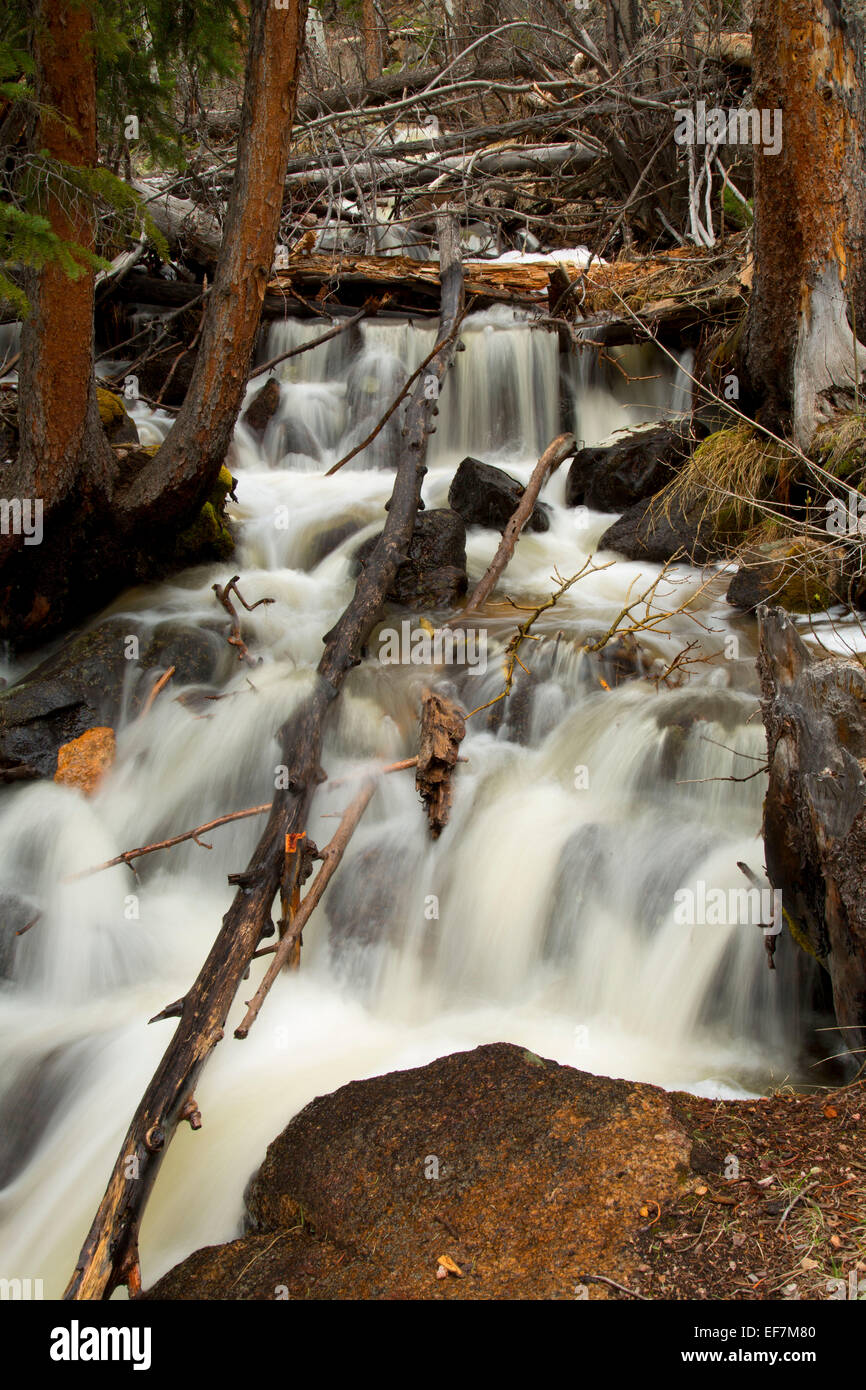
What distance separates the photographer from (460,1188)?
2783mm

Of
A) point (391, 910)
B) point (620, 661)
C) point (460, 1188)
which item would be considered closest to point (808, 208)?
point (620, 661)

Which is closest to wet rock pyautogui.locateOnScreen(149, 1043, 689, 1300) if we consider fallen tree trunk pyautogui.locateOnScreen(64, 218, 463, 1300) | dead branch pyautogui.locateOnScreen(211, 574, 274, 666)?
fallen tree trunk pyautogui.locateOnScreen(64, 218, 463, 1300)

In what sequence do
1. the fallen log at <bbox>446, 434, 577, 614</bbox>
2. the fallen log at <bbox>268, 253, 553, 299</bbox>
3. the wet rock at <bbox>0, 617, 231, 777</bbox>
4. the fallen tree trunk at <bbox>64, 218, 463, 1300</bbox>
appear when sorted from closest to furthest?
the fallen tree trunk at <bbox>64, 218, 463, 1300</bbox> → the wet rock at <bbox>0, 617, 231, 777</bbox> → the fallen log at <bbox>446, 434, 577, 614</bbox> → the fallen log at <bbox>268, 253, 553, 299</bbox>

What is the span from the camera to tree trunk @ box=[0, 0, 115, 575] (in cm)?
→ 536

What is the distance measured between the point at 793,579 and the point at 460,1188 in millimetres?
4583

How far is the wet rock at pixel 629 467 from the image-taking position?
8.15 m

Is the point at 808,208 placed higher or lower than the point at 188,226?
lower

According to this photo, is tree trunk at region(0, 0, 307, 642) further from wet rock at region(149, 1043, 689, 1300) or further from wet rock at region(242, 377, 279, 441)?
wet rock at region(149, 1043, 689, 1300)

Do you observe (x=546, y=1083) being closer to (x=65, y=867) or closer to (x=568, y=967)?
(x=568, y=967)

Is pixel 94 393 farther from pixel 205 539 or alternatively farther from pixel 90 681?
pixel 90 681

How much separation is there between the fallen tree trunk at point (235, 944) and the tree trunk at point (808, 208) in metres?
2.71
